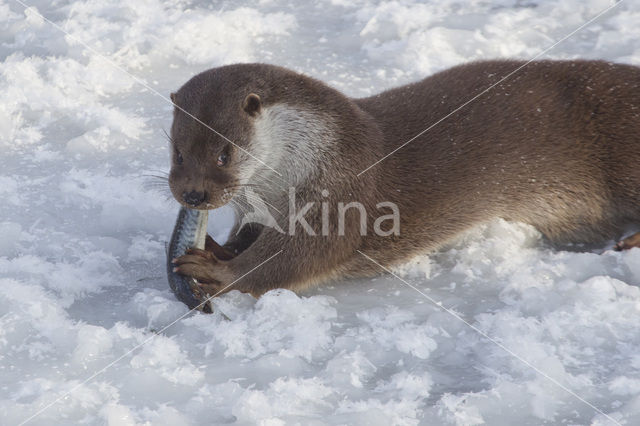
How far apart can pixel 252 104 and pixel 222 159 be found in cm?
23

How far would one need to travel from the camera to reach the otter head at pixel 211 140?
294cm

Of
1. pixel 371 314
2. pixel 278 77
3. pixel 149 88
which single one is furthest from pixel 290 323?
pixel 149 88

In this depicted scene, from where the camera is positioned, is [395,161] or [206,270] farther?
[395,161]

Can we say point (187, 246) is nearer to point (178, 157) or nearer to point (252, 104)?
point (178, 157)

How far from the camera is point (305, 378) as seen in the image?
101 inches

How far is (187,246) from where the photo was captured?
3.12 metres

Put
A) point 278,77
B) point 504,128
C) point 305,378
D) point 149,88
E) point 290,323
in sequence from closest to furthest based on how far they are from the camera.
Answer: point 305,378 → point 290,323 → point 278,77 → point 504,128 → point 149,88

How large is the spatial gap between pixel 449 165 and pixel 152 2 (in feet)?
10.2

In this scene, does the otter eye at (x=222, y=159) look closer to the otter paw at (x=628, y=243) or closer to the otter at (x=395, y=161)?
the otter at (x=395, y=161)

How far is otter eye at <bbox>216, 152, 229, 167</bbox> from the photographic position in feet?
9.79

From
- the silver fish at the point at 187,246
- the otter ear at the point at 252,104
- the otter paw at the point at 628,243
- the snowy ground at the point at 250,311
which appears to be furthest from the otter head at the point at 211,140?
the otter paw at the point at 628,243

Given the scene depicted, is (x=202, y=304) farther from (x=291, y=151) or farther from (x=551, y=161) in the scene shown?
(x=551, y=161)

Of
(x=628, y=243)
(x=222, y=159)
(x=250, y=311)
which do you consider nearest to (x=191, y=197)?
(x=222, y=159)

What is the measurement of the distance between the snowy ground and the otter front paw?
7cm
